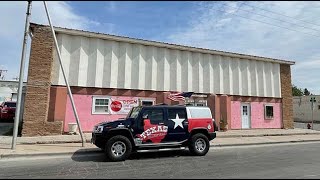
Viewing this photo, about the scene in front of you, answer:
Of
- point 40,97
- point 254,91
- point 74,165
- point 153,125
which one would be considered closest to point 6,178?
point 74,165

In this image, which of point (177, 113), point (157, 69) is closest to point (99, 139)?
point (177, 113)

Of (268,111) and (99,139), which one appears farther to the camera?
(268,111)

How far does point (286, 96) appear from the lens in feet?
80.8

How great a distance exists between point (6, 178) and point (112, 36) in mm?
12254

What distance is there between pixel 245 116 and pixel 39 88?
15.2 m

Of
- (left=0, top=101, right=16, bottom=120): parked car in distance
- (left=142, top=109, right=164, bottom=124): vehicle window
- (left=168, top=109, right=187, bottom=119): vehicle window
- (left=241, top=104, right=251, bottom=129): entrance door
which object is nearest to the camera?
(left=142, top=109, right=164, bottom=124): vehicle window

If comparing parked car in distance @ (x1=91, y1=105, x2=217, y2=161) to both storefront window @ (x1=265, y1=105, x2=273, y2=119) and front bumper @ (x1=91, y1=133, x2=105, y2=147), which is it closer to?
front bumper @ (x1=91, y1=133, x2=105, y2=147)

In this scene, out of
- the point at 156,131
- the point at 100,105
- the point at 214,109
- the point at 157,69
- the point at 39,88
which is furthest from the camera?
the point at 214,109

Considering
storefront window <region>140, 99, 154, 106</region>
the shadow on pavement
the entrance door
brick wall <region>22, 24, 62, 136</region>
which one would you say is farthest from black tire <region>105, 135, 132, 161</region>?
the entrance door

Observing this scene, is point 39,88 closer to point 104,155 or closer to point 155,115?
point 104,155

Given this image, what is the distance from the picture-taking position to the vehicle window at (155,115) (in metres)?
10.7

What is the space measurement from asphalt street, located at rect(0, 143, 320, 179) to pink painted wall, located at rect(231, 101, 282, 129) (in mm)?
10548

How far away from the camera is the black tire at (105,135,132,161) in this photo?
9891 millimetres

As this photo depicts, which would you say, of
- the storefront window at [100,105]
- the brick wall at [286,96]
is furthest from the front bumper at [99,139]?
the brick wall at [286,96]
